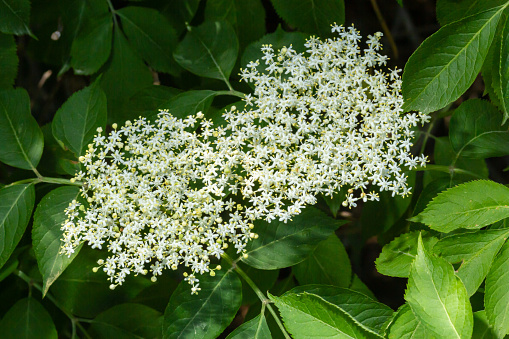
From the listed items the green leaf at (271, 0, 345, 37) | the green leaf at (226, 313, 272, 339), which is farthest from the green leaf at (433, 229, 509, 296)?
the green leaf at (271, 0, 345, 37)

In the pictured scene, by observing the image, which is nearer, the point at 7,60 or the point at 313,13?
the point at 313,13

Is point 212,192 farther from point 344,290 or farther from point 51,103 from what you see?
point 51,103

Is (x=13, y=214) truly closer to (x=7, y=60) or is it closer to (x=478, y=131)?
(x=7, y=60)

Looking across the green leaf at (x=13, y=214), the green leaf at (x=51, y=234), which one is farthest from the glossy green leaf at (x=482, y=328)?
the green leaf at (x=13, y=214)

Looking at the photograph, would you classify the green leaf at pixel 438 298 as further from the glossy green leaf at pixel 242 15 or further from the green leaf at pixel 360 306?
the glossy green leaf at pixel 242 15

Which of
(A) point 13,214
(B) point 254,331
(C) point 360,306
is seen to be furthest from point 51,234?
(C) point 360,306

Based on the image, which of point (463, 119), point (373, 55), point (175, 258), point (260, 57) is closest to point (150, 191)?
point (175, 258)
